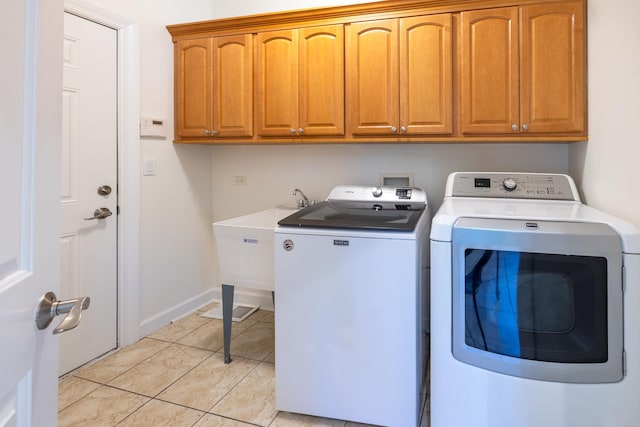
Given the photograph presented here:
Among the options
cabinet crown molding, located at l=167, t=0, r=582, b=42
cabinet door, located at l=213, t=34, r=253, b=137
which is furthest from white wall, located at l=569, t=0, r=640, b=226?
cabinet door, located at l=213, t=34, r=253, b=137

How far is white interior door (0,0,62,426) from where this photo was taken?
0.56 meters

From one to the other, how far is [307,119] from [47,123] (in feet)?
6.33

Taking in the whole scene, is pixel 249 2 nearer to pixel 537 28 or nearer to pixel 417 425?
pixel 537 28

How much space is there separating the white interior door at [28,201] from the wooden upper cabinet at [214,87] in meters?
1.96

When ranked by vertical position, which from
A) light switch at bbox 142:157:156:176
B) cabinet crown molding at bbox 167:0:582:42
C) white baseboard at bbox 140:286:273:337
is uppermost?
cabinet crown molding at bbox 167:0:582:42

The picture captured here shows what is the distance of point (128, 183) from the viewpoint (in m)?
2.49

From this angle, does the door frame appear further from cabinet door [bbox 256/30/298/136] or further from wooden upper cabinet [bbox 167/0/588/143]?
cabinet door [bbox 256/30/298/136]

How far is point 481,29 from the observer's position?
85.6 inches

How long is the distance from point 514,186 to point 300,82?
4.67 feet

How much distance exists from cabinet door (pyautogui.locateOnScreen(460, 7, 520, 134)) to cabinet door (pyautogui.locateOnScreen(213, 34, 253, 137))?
135 cm

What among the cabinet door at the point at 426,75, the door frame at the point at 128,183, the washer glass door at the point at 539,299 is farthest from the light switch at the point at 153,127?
the washer glass door at the point at 539,299

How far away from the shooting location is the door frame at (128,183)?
7.97 feet

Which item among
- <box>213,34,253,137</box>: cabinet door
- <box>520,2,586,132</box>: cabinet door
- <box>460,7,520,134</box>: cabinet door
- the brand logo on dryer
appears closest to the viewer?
the brand logo on dryer

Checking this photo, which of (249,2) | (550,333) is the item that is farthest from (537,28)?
(249,2)
